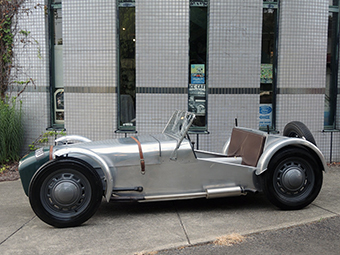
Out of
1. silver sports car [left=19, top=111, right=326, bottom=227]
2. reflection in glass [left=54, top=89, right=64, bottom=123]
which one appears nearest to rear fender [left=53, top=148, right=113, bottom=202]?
silver sports car [left=19, top=111, right=326, bottom=227]

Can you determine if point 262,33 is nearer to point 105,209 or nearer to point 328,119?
point 328,119

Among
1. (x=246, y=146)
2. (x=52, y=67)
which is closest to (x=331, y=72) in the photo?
(x=246, y=146)

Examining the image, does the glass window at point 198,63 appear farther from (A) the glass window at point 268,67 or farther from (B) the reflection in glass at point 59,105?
(B) the reflection in glass at point 59,105

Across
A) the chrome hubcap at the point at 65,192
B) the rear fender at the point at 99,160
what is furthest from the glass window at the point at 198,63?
the chrome hubcap at the point at 65,192

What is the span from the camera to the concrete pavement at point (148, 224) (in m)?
3.82

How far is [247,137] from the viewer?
5309mm

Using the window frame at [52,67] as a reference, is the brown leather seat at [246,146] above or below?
below

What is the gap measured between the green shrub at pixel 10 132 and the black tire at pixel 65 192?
12.0ft

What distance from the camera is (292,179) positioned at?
478 cm

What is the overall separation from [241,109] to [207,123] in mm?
795

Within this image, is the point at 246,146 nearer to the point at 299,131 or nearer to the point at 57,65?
the point at 299,131

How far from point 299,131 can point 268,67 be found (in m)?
3.13

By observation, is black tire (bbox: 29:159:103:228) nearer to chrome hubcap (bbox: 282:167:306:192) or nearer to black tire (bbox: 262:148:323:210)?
black tire (bbox: 262:148:323:210)

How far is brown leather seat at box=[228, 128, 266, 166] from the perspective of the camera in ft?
16.2
